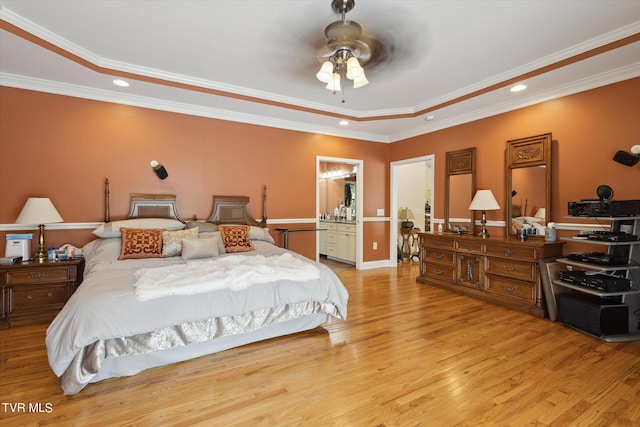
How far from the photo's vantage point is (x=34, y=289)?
118 inches

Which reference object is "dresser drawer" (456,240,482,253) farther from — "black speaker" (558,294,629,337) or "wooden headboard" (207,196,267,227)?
"wooden headboard" (207,196,267,227)

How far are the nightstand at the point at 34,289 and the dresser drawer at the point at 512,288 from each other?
481 cm

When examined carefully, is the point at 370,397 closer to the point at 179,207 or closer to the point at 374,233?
the point at 179,207

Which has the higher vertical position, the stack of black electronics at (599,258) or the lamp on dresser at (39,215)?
the lamp on dresser at (39,215)

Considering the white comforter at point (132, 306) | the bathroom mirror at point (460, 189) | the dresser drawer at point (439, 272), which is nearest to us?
the white comforter at point (132, 306)

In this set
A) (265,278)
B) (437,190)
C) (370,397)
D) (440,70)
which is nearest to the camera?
(370,397)

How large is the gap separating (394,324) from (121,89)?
419 centimetres

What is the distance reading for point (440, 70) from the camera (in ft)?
10.8

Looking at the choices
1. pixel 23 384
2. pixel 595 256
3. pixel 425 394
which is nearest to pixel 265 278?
pixel 425 394

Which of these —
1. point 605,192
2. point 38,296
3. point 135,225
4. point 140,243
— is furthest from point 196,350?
point 605,192

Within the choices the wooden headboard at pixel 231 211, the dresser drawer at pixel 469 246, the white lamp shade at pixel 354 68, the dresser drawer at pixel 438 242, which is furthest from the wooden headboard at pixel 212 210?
the dresser drawer at pixel 469 246

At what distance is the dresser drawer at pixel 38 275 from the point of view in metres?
2.91

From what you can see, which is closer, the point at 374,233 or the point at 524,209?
the point at 524,209

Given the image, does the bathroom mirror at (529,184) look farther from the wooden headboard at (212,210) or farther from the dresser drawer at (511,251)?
the wooden headboard at (212,210)
